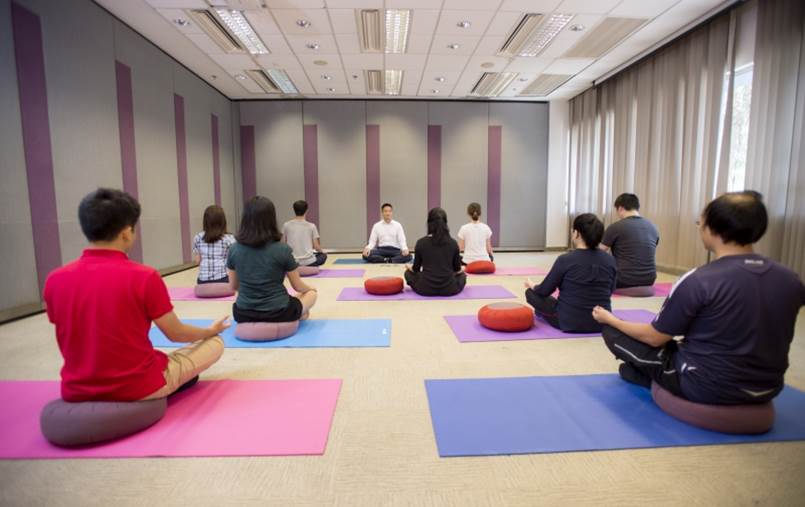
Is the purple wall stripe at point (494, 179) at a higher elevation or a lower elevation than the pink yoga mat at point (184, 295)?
higher

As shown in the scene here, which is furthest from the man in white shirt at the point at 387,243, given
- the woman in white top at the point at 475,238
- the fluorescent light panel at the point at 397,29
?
the fluorescent light panel at the point at 397,29

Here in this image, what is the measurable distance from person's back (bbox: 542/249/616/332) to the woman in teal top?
1.98 m

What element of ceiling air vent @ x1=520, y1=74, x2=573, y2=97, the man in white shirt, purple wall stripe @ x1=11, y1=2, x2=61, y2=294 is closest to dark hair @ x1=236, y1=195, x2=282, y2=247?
purple wall stripe @ x1=11, y1=2, x2=61, y2=294

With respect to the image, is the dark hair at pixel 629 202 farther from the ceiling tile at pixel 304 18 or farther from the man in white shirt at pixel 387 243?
the ceiling tile at pixel 304 18

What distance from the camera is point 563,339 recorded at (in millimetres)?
3018

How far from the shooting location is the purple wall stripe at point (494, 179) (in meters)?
9.31

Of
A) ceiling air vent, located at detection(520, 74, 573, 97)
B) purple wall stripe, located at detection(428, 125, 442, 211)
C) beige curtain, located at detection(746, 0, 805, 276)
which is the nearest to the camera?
beige curtain, located at detection(746, 0, 805, 276)

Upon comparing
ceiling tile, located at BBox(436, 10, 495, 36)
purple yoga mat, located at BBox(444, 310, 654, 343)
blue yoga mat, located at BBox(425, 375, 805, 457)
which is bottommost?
purple yoga mat, located at BBox(444, 310, 654, 343)

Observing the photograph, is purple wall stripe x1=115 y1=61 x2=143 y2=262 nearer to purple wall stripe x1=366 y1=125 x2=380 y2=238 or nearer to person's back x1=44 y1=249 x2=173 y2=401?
person's back x1=44 y1=249 x2=173 y2=401

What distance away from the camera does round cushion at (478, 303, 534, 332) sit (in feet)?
10.2

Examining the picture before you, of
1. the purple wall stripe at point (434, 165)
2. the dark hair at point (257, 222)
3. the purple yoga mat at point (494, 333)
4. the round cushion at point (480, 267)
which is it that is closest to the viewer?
the dark hair at point (257, 222)

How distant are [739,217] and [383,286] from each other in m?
3.29

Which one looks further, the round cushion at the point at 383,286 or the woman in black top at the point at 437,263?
the round cushion at the point at 383,286

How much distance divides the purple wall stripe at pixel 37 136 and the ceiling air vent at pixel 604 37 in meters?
6.38
